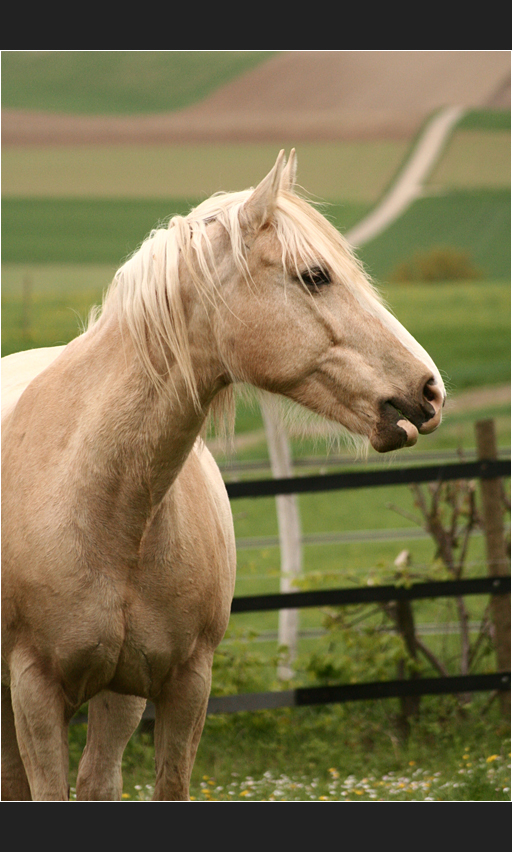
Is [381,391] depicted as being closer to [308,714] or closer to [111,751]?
[111,751]

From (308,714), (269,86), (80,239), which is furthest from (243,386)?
(80,239)

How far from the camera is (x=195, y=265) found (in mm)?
2158

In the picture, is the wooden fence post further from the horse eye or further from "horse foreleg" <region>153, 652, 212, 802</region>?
the horse eye

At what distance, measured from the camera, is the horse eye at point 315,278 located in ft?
6.82

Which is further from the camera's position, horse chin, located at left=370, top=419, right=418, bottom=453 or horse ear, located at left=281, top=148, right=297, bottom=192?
horse ear, located at left=281, top=148, right=297, bottom=192

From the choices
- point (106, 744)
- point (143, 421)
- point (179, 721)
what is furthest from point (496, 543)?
point (143, 421)

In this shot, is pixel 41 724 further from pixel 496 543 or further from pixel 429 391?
pixel 496 543

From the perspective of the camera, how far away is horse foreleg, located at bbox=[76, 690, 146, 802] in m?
2.99

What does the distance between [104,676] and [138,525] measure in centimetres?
46

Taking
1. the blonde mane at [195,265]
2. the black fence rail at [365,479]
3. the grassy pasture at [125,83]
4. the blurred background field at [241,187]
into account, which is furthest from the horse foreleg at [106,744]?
the grassy pasture at [125,83]

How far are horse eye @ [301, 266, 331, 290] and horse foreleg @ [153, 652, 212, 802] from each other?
1186mm

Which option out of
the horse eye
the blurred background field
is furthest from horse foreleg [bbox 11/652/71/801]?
the blurred background field

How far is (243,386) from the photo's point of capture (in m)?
2.25

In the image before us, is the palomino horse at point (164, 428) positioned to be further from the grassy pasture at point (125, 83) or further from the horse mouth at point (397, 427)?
the grassy pasture at point (125, 83)
